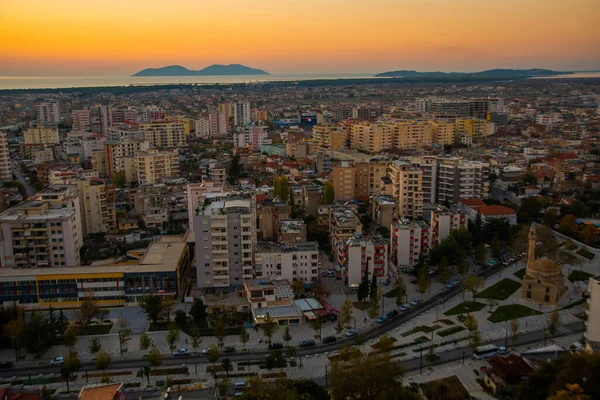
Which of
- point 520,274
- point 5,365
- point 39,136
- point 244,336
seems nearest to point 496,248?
point 520,274

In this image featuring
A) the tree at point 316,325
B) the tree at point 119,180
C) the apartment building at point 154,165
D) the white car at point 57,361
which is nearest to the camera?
the white car at point 57,361

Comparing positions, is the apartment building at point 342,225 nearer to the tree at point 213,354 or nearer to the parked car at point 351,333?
the parked car at point 351,333

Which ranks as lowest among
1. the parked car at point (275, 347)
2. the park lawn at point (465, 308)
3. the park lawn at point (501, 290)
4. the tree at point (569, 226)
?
the parked car at point (275, 347)

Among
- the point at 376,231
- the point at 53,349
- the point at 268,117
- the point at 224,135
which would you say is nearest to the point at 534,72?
the point at 268,117

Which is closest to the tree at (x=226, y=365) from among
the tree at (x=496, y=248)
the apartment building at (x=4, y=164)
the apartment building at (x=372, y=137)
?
the tree at (x=496, y=248)

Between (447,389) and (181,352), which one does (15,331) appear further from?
(447,389)
